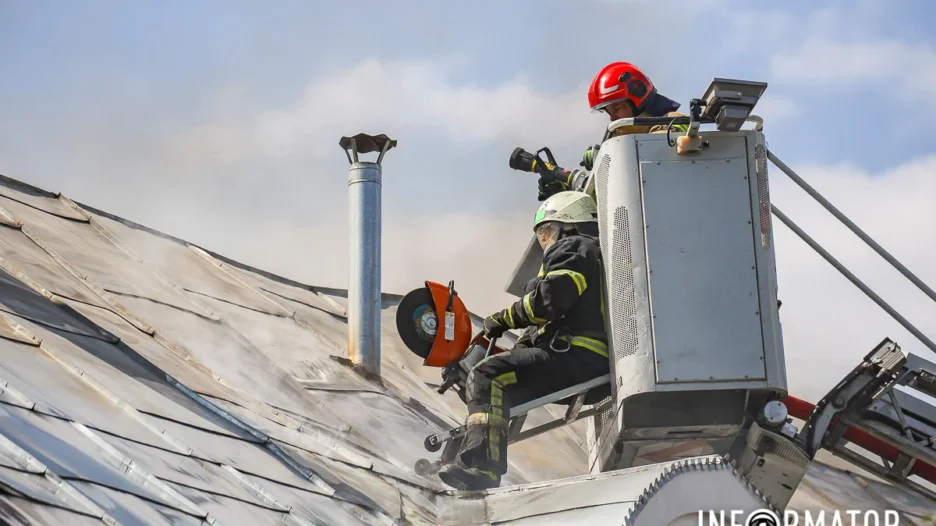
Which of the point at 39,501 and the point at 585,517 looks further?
the point at 585,517

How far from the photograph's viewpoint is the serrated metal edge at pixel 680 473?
4.34 meters

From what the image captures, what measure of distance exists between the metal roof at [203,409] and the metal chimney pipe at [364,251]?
0.64 feet

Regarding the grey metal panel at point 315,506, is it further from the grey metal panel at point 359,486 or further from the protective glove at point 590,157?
the protective glove at point 590,157

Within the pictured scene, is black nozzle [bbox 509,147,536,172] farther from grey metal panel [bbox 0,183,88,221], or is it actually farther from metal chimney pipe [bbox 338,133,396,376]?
grey metal panel [bbox 0,183,88,221]

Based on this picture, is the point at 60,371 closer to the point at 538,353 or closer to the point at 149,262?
the point at 538,353

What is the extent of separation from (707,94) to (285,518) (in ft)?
9.44

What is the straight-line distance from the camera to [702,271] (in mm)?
5414

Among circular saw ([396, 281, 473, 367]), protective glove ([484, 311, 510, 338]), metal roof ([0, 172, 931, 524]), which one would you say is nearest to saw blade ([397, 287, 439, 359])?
circular saw ([396, 281, 473, 367])

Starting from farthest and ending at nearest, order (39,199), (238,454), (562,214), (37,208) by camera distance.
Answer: (39,199) → (37,208) → (562,214) → (238,454)

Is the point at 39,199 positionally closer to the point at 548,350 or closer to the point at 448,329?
the point at 448,329

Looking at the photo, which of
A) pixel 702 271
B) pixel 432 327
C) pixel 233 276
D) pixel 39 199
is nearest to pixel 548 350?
pixel 432 327

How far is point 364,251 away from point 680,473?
13.1ft

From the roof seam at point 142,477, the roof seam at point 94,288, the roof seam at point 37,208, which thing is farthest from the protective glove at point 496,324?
the roof seam at point 37,208

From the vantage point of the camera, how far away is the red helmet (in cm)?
665
